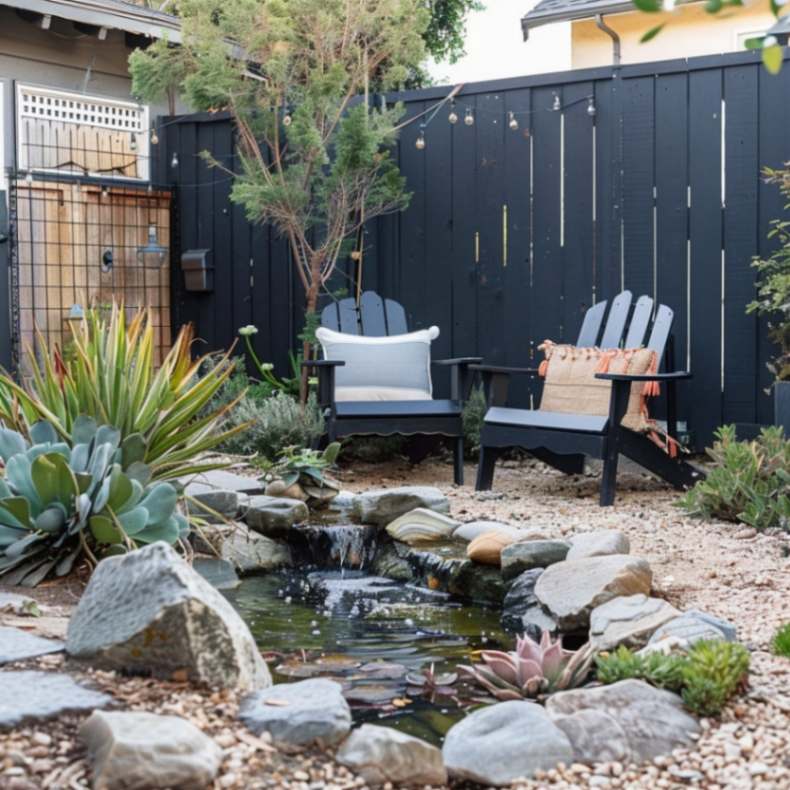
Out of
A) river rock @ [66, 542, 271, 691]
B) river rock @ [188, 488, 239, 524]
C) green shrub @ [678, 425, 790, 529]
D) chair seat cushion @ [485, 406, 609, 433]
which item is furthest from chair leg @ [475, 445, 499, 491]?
river rock @ [66, 542, 271, 691]

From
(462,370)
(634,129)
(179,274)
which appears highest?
(634,129)

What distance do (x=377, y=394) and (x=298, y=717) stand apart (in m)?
3.71

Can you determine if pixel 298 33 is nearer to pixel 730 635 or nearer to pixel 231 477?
pixel 231 477

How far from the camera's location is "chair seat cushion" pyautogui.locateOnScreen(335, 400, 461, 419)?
218 inches

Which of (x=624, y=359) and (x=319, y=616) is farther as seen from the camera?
(x=624, y=359)

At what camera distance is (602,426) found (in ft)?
16.3

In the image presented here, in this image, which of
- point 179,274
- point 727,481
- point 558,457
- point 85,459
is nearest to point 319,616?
point 85,459

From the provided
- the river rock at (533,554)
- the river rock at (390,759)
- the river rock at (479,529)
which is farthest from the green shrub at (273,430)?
the river rock at (390,759)

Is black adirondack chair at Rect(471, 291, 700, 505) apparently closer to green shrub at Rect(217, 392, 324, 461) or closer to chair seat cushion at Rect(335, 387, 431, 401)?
chair seat cushion at Rect(335, 387, 431, 401)

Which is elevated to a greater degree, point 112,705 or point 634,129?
point 634,129

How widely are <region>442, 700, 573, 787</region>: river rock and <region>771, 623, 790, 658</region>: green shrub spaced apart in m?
0.77

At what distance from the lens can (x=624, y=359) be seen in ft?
17.4

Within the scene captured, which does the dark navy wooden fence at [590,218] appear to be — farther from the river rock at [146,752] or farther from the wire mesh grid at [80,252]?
the river rock at [146,752]

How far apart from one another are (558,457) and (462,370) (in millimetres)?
606
